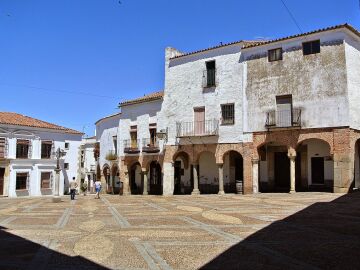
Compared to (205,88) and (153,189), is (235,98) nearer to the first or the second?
(205,88)

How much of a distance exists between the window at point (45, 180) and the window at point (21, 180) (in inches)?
63.3

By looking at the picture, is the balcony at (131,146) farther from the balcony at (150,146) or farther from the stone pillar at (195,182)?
the stone pillar at (195,182)

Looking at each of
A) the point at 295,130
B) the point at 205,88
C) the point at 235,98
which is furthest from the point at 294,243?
the point at 205,88

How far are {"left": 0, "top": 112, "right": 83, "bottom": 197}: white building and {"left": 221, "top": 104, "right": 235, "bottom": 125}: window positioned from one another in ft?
69.2

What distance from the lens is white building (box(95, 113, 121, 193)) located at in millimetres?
34438

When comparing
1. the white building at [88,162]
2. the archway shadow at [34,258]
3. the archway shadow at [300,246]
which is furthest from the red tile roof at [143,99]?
the white building at [88,162]

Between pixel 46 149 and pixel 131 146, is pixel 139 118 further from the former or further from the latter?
pixel 46 149

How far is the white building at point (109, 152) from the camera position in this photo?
113 ft

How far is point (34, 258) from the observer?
7.49 metres

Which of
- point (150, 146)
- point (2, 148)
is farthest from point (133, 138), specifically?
point (2, 148)

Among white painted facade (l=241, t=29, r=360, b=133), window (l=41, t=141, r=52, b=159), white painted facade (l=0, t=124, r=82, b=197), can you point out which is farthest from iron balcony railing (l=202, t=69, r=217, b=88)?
window (l=41, t=141, r=52, b=159)

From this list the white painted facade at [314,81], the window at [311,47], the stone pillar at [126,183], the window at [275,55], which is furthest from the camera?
the stone pillar at [126,183]

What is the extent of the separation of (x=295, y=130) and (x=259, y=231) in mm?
13403

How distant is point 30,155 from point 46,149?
1867 mm
